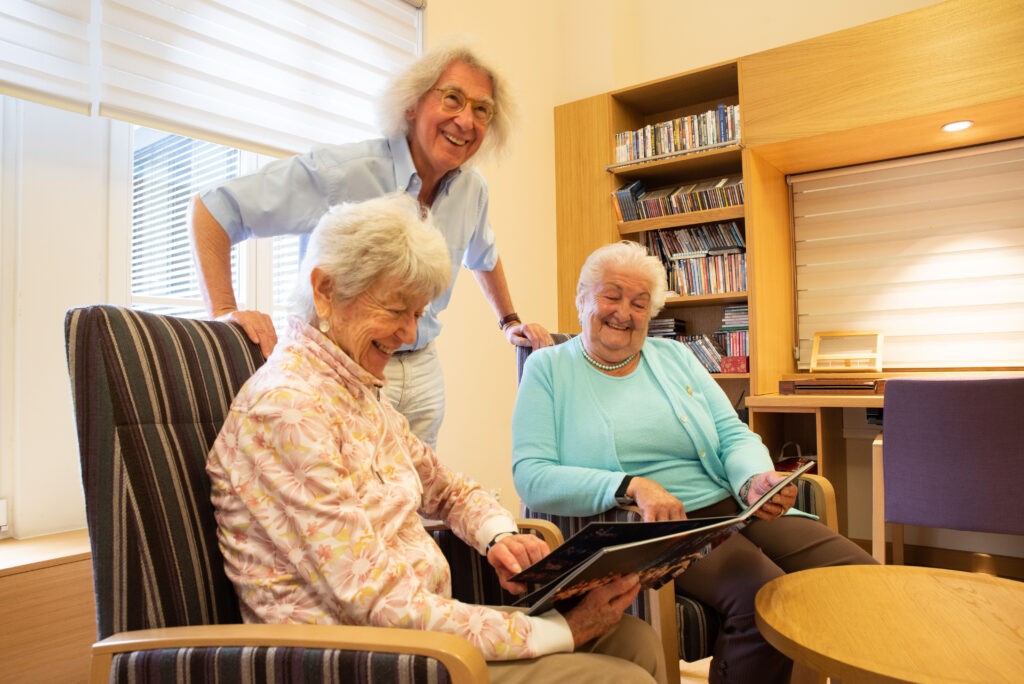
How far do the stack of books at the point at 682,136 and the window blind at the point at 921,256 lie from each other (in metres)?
0.54

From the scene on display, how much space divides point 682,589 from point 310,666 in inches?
34.9

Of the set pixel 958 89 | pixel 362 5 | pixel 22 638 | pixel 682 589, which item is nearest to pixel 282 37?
pixel 362 5

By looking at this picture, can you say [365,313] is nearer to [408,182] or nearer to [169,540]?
[169,540]

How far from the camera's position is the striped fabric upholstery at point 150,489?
2.55 feet

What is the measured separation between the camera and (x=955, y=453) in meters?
2.11

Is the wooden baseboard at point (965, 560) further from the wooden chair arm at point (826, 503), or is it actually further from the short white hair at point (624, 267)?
the short white hair at point (624, 267)

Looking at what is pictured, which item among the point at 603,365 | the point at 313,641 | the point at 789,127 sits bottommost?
the point at 313,641

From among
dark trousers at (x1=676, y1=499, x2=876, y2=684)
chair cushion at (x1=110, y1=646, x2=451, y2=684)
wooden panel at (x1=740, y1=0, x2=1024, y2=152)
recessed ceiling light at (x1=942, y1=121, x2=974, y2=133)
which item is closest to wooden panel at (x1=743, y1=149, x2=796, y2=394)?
wooden panel at (x1=740, y1=0, x2=1024, y2=152)

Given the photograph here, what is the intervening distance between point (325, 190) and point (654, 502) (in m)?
1.00

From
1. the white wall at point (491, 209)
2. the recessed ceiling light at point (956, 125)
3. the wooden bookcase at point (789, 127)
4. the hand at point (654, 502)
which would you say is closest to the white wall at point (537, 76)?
the white wall at point (491, 209)

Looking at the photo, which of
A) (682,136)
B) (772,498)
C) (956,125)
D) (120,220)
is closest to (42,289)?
(120,220)

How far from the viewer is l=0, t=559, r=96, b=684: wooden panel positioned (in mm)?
1522

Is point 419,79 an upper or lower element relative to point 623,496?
upper

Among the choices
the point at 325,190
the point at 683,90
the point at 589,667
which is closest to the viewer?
the point at 589,667
